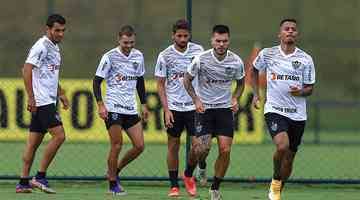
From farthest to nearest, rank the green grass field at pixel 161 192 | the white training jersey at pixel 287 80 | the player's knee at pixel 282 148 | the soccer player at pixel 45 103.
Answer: the soccer player at pixel 45 103
the green grass field at pixel 161 192
the white training jersey at pixel 287 80
the player's knee at pixel 282 148

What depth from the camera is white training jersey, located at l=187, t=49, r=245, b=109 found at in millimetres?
13219

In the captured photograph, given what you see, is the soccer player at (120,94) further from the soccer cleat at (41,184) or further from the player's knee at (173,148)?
the soccer cleat at (41,184)

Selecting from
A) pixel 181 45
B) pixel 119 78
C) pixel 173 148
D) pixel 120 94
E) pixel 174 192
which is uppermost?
pixel 181 45

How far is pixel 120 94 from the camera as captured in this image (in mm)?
13969

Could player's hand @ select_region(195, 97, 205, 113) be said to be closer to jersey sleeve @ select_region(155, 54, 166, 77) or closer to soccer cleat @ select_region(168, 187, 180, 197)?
jersey sleeve @ select_region(155, 54, 166, 77)

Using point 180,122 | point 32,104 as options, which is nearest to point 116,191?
point 180,122

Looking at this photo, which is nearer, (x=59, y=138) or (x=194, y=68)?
(x=194, y=68)

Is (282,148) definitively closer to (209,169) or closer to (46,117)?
(46,117)

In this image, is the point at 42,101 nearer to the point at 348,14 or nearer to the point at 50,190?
the point at 50,190

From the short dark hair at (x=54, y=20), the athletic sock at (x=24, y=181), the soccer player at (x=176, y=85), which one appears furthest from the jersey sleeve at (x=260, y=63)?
the athletic sock at (x=24, y=181)

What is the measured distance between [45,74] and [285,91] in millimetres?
2883

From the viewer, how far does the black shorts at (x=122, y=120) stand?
548 inches

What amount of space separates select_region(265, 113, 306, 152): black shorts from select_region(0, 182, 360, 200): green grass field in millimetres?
973

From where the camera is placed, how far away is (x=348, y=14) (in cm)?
3531
